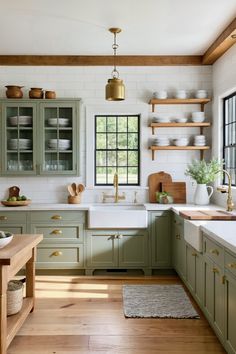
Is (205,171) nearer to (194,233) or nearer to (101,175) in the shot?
(101,175)

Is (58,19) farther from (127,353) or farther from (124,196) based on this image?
(127,353)

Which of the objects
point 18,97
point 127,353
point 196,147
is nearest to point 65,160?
point 18,97

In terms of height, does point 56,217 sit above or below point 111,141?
below

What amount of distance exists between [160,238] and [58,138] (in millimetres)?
2031

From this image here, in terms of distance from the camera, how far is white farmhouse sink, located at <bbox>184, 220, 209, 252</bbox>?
3.77m

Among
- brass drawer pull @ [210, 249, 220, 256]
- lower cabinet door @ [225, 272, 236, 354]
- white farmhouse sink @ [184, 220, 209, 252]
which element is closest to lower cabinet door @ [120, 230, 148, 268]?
white farmhouse sink @ [184, 220, 209, 252]

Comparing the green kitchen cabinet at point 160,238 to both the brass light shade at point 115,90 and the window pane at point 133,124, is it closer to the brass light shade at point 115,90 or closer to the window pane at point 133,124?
the window pane at point 133,124

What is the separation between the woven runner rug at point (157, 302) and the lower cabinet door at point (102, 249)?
0.56m

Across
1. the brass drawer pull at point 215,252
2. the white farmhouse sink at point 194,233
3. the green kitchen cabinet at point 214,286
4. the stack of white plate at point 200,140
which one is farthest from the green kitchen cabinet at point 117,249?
the brass drawer pull at point 215,252

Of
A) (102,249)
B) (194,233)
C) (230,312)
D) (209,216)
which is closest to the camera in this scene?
(230,312)

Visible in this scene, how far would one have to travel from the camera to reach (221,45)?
195 inches

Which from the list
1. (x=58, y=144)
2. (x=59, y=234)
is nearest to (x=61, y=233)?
(x=59, y=234)

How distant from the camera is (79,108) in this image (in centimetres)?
571

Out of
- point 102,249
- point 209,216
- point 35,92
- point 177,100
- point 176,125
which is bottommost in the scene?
point 102,249
